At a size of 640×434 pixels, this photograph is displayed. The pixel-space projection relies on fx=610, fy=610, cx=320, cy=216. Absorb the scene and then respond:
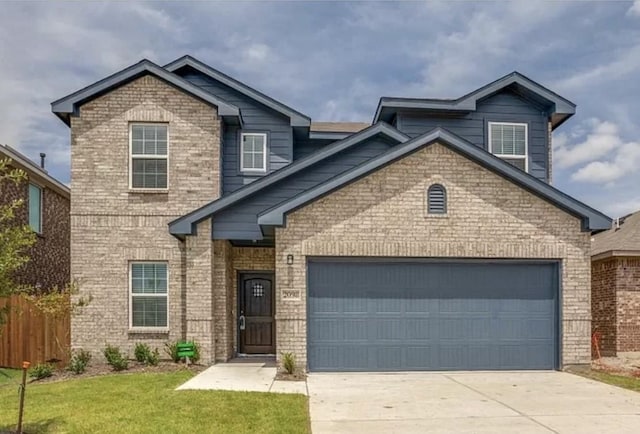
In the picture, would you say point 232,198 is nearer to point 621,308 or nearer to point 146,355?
point 146,355

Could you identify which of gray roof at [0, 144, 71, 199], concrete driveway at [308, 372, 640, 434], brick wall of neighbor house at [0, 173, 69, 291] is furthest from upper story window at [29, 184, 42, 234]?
concrete driveway at [308, 372, 640, 434]

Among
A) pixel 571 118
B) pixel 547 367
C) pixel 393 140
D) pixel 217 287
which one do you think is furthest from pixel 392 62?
pixel 547 367

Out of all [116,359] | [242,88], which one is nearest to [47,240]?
[116,359]

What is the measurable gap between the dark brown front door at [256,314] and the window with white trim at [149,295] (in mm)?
2073

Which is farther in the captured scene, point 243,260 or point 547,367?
point 243,260

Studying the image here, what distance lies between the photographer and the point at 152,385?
11.1m

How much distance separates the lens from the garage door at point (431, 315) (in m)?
13.0

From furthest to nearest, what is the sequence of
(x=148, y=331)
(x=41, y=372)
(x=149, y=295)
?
(x=149, y=295), (x=148, y=331), (x=41, y=372)

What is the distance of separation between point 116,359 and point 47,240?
8.65 metres

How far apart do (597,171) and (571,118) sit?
140 ft

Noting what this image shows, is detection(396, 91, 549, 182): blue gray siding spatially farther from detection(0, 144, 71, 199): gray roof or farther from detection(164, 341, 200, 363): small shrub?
detection(0, 144, 71, 199): gray roof

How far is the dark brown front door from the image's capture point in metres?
15.8

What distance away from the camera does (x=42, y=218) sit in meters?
19.7

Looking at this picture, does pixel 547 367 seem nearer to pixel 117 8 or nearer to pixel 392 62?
pixel 392 62
